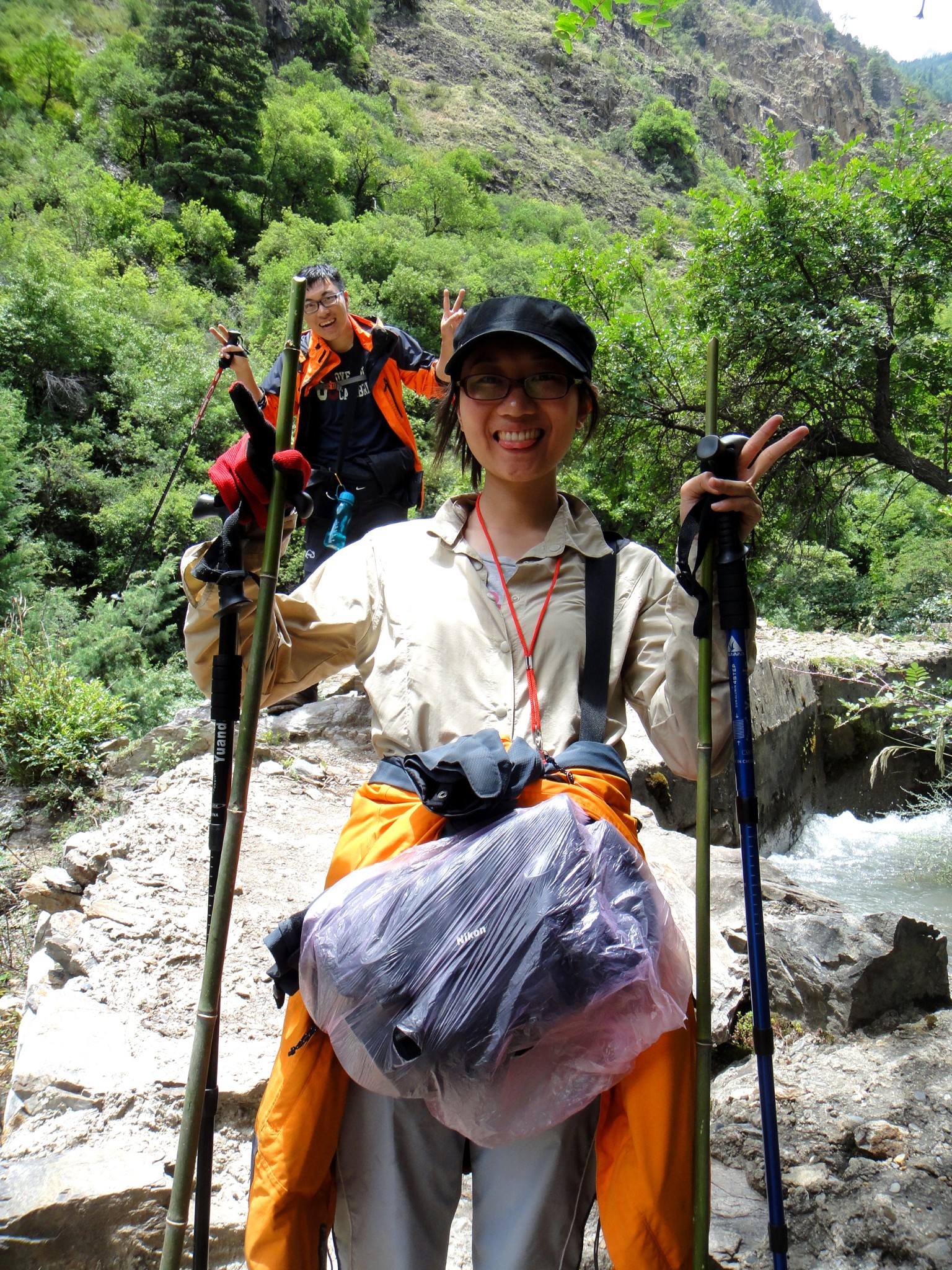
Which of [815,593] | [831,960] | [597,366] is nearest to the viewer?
[831,960]

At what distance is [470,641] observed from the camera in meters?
1.49

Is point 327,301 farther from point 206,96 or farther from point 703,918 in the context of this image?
point 206,96

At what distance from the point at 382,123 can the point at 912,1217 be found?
6059 centimetres

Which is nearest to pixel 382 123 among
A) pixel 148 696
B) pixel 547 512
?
pixel 148 696

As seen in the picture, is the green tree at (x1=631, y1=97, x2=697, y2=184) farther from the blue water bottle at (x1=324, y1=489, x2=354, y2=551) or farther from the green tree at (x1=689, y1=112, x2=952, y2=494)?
the blue water bottle at (x1=324, y1=489, x2=354, y2=551)

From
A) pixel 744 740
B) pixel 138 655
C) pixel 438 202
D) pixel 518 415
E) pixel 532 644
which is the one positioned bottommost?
pixel 138 655

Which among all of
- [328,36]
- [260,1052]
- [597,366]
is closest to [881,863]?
[597,366]

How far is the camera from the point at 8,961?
4.39m

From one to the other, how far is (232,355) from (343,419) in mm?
2041

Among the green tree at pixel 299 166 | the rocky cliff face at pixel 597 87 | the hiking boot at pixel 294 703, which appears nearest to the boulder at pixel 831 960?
the hiking boot at pixel 294 703

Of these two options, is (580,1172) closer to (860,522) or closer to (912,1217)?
(912,1217)

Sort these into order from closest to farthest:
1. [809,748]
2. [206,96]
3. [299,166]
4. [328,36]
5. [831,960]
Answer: [831,960]
[809,748]
[206,96]
[299,166]
[328,36]

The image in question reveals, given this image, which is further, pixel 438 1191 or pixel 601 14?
pixel 601 14

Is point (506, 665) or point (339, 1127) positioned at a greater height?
point (506, 665)
